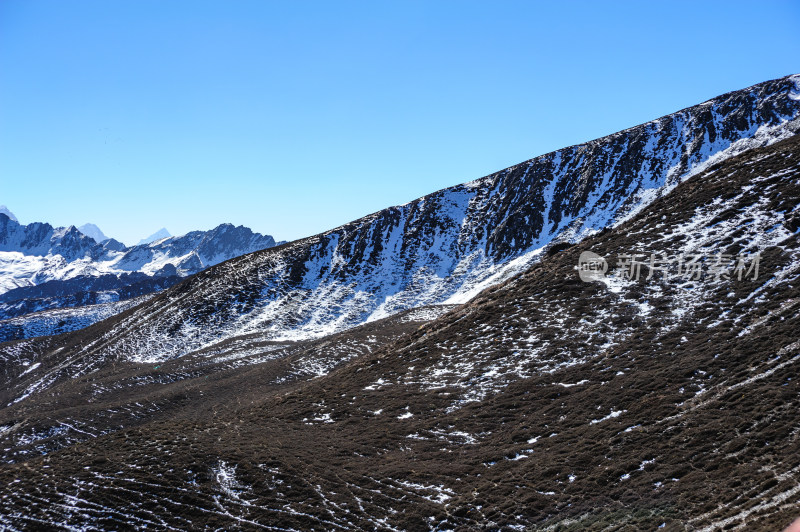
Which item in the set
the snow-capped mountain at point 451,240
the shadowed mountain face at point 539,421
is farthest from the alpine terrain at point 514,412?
the snow-capped mountain at point 451,240

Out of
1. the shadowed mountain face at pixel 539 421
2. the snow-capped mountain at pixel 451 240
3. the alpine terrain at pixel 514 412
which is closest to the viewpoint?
the shadowed mountain face at pixel 539 421

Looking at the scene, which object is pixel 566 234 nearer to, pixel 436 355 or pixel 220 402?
pixel 436 355

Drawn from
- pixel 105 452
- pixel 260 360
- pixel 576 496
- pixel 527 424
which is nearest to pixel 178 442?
pixel 105 452

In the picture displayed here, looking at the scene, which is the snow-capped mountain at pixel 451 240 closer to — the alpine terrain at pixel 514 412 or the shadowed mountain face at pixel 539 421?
the alpine terrain at pixel 514 412

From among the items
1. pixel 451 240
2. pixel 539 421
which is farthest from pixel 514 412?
pixel 451 240

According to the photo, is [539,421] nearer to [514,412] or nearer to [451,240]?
[514,412]

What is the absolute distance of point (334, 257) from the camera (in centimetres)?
10856

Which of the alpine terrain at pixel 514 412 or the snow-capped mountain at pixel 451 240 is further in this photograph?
the snow-capped mountain at pixel 451 240

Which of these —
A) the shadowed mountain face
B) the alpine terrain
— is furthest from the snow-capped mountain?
the shadowed mountain face

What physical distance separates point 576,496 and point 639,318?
57.9 ft

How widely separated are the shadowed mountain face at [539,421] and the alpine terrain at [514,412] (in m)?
0.12

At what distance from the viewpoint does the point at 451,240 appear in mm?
109188

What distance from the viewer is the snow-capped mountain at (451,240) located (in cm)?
8712

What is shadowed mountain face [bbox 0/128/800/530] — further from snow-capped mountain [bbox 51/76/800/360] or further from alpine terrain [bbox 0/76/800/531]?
snow-capped mountain [bbox 51/76/800/360]
